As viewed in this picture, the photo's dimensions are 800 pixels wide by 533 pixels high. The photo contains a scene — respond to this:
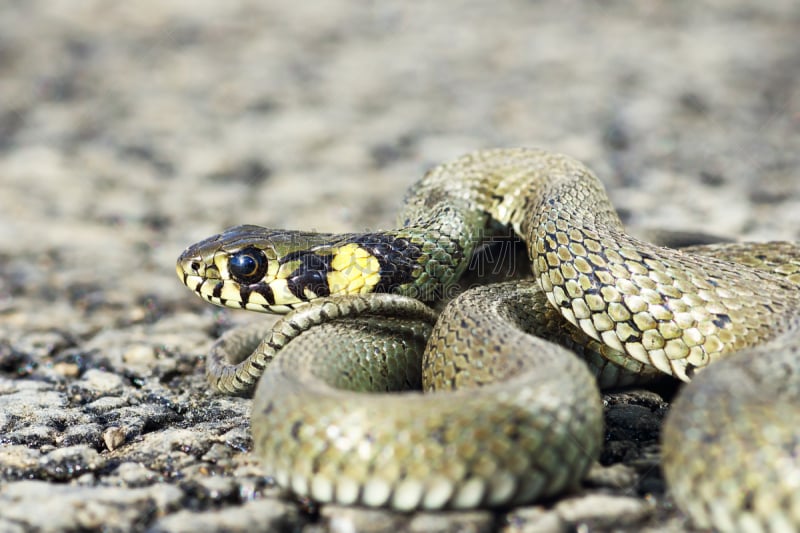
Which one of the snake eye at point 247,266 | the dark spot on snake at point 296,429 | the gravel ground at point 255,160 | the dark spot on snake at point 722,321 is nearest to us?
the dark spot on snake at point 296,429

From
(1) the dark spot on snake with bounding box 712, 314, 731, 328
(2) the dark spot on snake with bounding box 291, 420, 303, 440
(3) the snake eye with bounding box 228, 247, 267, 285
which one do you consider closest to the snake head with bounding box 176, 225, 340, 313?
(3) the snake eye with bounding box 228, 247, 267, 285

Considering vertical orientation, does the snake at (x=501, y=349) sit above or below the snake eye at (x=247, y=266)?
below

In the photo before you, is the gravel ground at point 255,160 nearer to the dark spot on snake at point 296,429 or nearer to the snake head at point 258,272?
the dark spot on snake at point 296,429

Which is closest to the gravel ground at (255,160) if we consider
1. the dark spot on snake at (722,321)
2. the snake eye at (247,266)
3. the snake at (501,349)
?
the snake at (501,349)

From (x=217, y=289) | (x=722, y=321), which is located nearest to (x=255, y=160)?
A: (x=217, y=289)

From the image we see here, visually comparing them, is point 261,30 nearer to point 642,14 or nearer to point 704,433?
point 642,14

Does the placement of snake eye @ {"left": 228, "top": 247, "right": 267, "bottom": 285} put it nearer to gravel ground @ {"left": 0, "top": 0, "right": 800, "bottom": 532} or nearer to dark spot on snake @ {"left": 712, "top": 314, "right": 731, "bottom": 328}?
gravel ground @ {"left": 0, "top": 0, "right": 800, "bottom": 532}

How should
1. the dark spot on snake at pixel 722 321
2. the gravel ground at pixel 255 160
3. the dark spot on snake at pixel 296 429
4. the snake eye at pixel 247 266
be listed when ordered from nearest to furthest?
the dark spot on snake at pixel 296 429 < the gravel ground at pixel 255 160 < the dark spot on snake at pixel 722 321 < the snake eye at pixel 247 266
